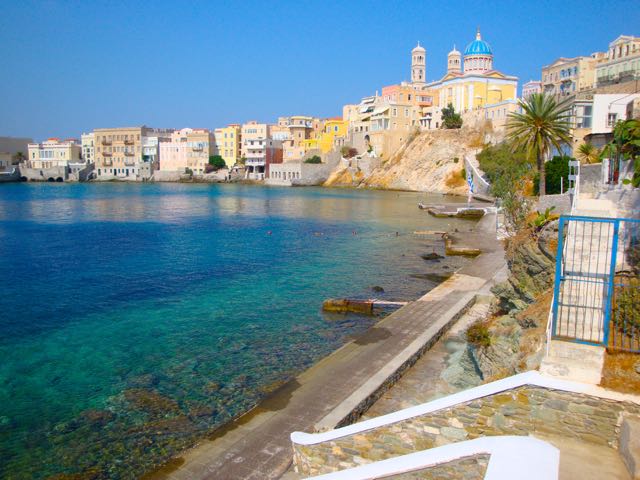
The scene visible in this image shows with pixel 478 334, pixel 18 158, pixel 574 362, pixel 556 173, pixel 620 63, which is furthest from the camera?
pixel 18 158

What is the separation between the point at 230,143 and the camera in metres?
122

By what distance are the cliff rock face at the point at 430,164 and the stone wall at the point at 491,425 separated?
72.0 m

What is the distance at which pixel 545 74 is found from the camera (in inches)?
2958

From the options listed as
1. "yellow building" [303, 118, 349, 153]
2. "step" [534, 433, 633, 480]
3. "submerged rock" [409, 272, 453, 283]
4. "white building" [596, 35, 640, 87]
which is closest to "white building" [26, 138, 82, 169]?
→ "yellow building" [303, 118, 349, 153]

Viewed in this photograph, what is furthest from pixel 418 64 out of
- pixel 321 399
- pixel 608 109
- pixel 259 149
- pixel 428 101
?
pixel 321 399

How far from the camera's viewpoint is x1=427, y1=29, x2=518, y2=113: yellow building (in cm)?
8769

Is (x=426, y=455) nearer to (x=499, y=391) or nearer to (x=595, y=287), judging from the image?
(x=499, y=391)

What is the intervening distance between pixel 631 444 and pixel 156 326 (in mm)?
14500

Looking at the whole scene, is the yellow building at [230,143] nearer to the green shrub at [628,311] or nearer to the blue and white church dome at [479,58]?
the blue and white church dome at [479,58]

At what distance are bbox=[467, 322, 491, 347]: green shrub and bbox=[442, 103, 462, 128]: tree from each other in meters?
79.1

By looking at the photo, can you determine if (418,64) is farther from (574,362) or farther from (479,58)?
(574,362)

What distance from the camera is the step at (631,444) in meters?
4.96

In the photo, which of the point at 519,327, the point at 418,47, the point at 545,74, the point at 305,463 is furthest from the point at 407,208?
the point at 418,47

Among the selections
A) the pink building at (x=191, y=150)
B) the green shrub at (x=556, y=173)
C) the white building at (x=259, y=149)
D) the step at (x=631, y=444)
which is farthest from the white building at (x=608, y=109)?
the pink building at (x=191, y=150)
